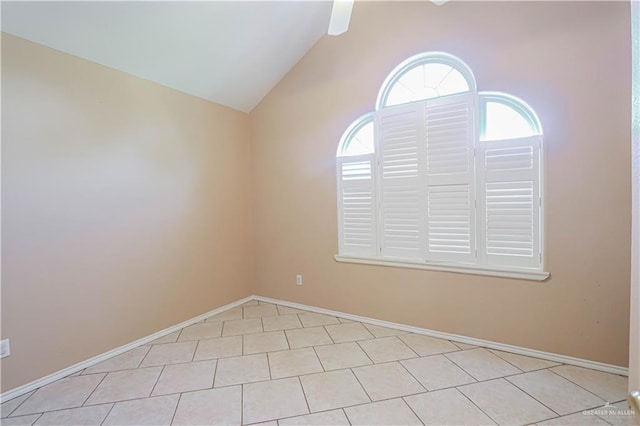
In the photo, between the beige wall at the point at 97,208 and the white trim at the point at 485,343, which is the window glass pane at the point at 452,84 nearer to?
the white trim at the point at 485,343

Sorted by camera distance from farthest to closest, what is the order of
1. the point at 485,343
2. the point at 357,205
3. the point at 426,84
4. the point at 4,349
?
the point at 357,205 → the point at 426,84 → the point at 485,343 → the point at 4,349

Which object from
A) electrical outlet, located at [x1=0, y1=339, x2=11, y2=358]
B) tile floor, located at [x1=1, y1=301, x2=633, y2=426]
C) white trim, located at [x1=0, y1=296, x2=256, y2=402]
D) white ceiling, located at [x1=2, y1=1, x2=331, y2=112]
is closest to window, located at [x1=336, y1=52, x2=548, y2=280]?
tile floor, located at [x1=1, y1=301, x2=633, y2=426]

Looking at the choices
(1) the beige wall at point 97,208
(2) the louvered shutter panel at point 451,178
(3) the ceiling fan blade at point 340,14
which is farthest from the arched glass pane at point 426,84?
(1) the beige wall at point 97,208

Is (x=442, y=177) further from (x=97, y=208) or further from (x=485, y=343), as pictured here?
(x=97, y=208)

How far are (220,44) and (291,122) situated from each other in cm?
108

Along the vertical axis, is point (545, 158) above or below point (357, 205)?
above

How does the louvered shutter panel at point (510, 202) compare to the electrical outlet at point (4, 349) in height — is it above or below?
above

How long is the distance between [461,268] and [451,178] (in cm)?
80

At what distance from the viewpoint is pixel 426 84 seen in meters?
2.87

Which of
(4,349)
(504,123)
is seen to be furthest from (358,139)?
(4,349)

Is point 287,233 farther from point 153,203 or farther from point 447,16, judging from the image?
point 447,16

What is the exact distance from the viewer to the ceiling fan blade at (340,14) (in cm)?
170

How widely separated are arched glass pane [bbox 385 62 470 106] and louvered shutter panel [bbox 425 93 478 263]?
11 centimetres

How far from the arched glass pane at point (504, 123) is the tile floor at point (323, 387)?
1790mm
